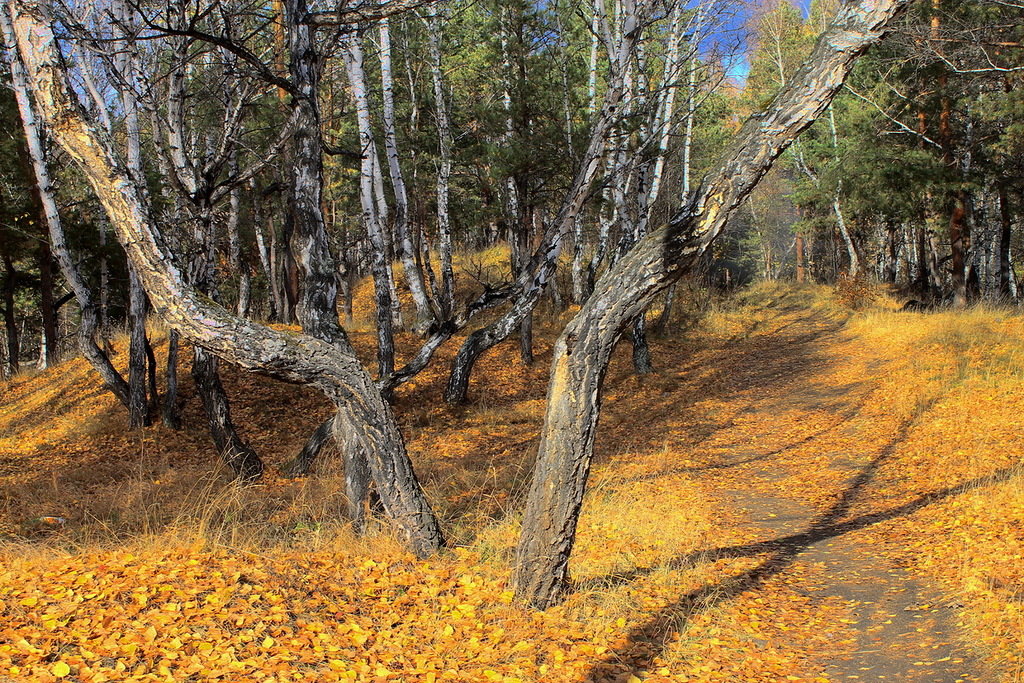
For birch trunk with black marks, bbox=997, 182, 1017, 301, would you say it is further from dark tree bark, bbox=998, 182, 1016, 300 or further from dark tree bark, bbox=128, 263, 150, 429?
dark tree bark, bbox=128, 263, 150, 429

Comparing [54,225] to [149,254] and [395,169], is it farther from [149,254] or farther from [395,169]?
[149,254]

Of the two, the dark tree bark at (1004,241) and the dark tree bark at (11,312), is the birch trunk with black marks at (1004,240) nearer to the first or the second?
the dark tree bark at (1004,241)

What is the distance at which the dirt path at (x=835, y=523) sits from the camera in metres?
4.51

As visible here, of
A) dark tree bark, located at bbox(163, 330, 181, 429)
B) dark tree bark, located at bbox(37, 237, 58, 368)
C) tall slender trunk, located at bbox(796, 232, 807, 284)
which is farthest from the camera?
tall slender trunk, located at bbox(796, 232, 807, 284)

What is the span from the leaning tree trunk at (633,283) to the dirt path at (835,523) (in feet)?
6.10

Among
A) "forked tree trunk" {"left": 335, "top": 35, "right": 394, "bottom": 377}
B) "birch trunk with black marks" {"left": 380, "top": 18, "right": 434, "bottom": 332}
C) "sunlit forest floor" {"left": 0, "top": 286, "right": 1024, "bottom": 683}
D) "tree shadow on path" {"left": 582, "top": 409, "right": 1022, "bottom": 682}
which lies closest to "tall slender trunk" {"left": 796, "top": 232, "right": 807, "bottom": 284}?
"sunlit forest floor" {"left": 0, "top": 286, "right": 1024, "bottom": 683}

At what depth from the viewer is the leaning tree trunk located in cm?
437

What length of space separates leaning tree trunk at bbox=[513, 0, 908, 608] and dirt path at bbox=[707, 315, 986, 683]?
1858mm

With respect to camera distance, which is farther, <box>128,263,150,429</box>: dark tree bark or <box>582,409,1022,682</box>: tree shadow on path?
<box>128,263,150,429</box>: dark tree bark

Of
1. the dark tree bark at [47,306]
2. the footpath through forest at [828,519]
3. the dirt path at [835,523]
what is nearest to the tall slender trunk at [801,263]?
the footpath through forest at [828,519]

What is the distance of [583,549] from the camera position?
6.21 meters

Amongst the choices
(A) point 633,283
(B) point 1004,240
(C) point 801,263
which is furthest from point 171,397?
(C) point 801,263

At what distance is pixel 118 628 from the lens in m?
3.71

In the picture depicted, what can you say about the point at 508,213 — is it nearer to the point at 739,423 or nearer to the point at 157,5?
the point at 739,423
